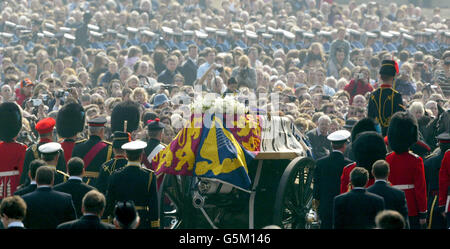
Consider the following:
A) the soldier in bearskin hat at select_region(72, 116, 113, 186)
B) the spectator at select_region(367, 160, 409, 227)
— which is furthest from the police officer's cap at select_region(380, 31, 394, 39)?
the spectator at select_region(367, 160, 409, 227)

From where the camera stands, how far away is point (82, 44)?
23.3m

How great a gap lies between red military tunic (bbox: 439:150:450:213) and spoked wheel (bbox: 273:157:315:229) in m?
1.36

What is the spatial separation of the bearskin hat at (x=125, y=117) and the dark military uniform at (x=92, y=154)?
3.52 ft

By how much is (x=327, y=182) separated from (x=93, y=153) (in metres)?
2.60

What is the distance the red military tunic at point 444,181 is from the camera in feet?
31.1

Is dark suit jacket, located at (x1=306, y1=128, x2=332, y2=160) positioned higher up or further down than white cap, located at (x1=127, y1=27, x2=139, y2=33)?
further down

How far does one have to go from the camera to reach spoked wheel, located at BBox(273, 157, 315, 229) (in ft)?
31.4

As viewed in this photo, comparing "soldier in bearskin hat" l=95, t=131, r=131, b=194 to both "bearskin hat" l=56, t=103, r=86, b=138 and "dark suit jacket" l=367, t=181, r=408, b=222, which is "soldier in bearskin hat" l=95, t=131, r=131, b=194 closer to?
"bearskin hat" l=56, t=103, r=86, b=138

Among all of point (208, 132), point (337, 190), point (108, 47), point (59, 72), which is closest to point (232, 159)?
point (208, 132)

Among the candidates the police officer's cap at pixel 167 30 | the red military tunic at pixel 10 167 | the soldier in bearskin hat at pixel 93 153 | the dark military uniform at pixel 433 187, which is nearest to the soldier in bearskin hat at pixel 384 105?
the dark military uniform at pixel 433 187

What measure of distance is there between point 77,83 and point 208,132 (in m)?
6.90

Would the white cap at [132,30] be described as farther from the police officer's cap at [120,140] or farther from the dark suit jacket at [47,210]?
the dark suit jacket at [47,210]

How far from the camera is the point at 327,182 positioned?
9.81 metres

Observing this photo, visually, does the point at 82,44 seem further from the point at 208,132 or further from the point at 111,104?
the point at 208,132
